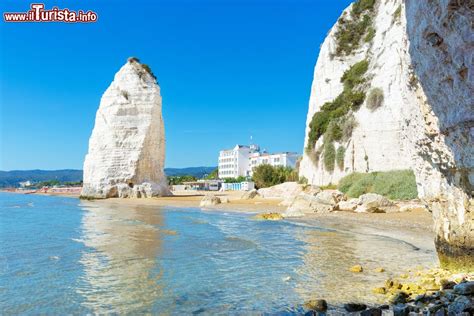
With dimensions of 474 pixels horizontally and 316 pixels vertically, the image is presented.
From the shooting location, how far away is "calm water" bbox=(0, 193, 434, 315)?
252 inches

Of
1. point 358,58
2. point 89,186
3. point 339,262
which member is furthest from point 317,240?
point 89,186

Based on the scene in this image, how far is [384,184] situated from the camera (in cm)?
2278

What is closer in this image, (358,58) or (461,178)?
(461,178)

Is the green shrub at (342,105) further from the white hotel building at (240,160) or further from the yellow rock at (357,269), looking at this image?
the white hotel building at (240,160)

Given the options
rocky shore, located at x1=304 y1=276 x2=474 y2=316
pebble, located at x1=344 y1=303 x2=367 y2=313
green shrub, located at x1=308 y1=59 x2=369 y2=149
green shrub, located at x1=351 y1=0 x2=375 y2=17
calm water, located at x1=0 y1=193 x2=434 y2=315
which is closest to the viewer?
rocky shore, located at x1=304 y1=276 x2=474 y2=316

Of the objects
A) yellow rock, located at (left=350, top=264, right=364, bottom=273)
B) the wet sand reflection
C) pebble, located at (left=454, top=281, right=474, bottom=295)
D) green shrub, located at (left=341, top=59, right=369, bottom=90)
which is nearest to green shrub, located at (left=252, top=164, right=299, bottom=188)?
green shrub, located at (left=341, top=59, right=369, bottom=90)

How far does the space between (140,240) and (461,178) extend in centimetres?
966

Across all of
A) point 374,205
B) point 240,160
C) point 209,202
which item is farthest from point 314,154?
point 240,160

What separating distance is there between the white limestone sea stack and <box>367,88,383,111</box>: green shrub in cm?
2218

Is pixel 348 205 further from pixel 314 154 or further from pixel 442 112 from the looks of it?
pixel 442 112

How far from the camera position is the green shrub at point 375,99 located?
26266 mm

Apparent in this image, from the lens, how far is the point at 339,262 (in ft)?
29.8

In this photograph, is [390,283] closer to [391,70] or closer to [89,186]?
[391,70]

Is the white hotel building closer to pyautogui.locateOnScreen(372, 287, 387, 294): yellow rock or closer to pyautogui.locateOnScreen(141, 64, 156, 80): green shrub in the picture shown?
pyautogui.locateOnScreen(141, 64, 156, 80): green shrub
